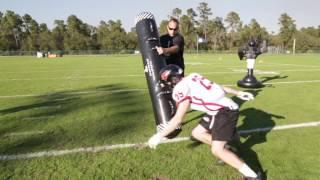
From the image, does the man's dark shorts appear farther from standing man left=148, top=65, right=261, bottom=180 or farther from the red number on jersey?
the red number on jersey

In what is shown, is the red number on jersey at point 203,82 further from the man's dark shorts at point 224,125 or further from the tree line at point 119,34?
the tree line at point 119,34

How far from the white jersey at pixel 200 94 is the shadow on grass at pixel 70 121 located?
200 centimetres

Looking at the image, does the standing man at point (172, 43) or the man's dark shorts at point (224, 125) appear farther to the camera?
the standing man at point (172, 43)

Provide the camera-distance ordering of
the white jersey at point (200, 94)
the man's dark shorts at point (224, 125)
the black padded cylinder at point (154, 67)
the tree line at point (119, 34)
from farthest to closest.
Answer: the tree line at point (119, 34) < the black padded cylinder at point (154, 67) < the man's dark shorts at point (224, 125) < the white jersey at point (200, 94)

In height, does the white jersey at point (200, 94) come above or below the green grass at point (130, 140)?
above

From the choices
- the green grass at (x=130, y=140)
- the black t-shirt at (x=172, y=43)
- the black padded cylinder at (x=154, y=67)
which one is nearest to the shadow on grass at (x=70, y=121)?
the green grass at (x=130, y=140)

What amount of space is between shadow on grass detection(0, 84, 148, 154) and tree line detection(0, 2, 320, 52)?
70564 mm

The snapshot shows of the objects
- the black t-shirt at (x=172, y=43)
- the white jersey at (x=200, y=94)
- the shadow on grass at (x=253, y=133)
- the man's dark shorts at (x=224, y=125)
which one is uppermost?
the black t-shirt at (x=172, y=43)

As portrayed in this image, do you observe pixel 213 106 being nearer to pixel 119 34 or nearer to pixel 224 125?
pixel 224 125

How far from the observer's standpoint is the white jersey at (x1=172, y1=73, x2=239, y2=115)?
3.66 m

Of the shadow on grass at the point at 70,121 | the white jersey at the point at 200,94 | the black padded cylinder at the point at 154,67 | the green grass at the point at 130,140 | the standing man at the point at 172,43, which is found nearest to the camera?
the white jersey at the point at 200,94

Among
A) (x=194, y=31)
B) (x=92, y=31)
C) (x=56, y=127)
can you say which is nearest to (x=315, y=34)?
(x=194, y=31)

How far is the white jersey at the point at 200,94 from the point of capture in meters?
3.66


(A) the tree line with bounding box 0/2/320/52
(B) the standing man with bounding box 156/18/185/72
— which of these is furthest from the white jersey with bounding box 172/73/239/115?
(A) the tree line with bounding box 0/2/320/52
